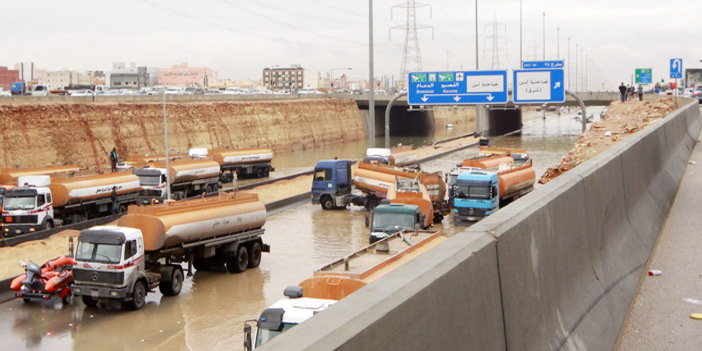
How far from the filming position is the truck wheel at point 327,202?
40.0 meters

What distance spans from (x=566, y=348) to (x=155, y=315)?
16.3 metres

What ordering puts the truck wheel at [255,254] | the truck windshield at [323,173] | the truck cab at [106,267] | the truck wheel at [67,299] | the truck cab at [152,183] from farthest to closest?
1. the truck cab at [152,183]
2. the truck windshield at [323,173]
3. the truck wheel at [255,254]
4. the truck wheel at [67,299]
5. the truck cab at [106,267]

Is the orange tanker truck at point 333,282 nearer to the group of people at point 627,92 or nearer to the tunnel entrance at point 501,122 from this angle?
the group of people at point 627,92

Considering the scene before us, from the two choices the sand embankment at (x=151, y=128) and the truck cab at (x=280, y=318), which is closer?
the truck cab at (x=280, y=318)

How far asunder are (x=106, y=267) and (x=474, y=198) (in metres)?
16.2

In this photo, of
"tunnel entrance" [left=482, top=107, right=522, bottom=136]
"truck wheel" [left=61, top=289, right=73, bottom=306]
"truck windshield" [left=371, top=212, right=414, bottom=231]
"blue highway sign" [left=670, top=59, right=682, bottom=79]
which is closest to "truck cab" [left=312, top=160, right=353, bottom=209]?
"truck windshield" [left=371, top=212, right=414, bottom=231]

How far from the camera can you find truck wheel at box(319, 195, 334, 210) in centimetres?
3995

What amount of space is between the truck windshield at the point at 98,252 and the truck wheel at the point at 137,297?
94 cm

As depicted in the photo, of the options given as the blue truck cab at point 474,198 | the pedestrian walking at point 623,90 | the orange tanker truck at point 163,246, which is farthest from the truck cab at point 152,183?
the pedestrian walking at point 623,90

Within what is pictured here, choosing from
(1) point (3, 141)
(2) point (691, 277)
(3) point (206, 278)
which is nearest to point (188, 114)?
(1) point (3, 141)

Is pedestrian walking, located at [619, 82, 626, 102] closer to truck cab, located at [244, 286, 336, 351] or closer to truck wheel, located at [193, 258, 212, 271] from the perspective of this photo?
truck wheel, located at [193, 258, 212, 271]

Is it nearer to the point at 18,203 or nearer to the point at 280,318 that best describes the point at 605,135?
the point at 18,203

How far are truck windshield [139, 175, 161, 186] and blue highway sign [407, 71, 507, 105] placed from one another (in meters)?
17.0

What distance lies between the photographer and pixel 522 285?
212 inches
